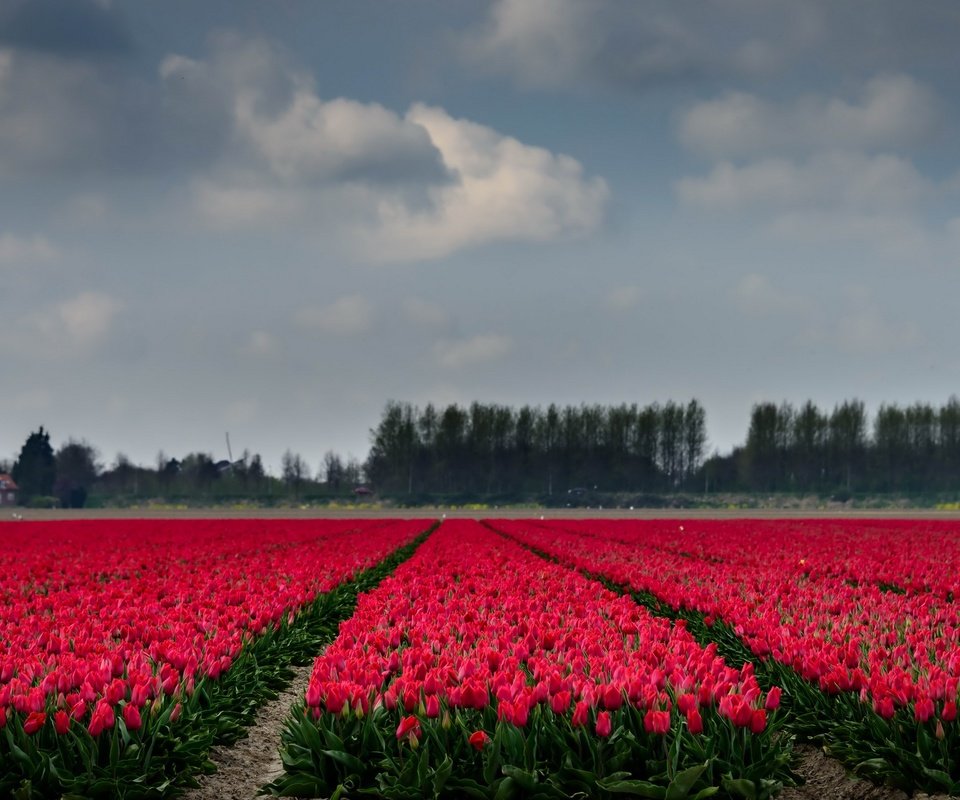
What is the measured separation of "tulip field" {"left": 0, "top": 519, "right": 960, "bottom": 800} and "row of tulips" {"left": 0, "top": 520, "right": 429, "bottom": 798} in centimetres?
2

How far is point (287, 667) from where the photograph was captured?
9.55 metres

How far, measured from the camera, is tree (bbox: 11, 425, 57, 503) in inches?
4849

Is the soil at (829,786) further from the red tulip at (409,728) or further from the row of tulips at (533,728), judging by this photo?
the red tulip at (409,728)

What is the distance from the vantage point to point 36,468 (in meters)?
126

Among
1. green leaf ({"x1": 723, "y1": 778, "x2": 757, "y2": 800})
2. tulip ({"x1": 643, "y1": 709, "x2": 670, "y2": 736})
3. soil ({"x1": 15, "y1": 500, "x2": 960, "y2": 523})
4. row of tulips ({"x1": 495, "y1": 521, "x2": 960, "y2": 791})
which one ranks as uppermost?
tulip ({"x1": 643, "y1": 709, "x2": 670, "y2": 736})

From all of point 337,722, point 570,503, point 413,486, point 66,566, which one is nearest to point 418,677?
point 337,722

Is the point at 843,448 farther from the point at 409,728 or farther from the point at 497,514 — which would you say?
the point at 409,728

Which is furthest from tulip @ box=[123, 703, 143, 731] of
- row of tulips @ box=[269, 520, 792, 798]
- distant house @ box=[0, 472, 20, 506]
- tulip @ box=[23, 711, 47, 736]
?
distant house @ box=[0, 472, 20, 506]

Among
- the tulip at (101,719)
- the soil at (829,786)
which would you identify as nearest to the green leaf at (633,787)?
the soil at (829,786)

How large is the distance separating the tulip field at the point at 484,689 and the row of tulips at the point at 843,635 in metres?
0.03

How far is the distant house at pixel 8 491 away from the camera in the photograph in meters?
127

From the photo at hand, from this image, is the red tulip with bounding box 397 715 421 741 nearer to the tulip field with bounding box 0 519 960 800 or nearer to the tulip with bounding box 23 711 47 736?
the tulip field with bounding box 0 519 960 800

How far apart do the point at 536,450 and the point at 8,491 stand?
7556 cm

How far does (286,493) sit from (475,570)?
10209cm
